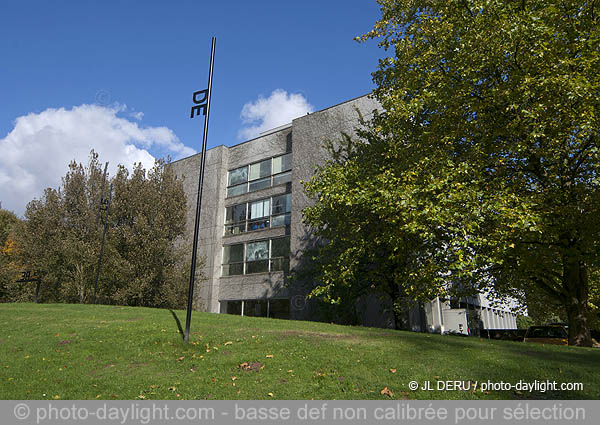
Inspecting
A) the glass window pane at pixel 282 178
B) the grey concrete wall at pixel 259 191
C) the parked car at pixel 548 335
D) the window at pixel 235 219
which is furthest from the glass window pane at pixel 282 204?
the parked car at pixel 548 335

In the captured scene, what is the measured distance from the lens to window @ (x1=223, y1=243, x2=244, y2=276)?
3088 centimetres

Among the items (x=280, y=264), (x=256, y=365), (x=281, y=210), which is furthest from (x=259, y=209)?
(x=256, y=365)

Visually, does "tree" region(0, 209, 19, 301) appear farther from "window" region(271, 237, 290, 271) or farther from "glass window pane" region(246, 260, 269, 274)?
"window" region(271, 237, 290, 271)

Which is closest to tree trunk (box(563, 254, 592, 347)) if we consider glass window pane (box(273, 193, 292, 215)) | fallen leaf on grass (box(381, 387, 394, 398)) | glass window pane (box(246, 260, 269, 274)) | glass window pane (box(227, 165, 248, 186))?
fallen leaf on grass (box(381, 387, 394, 398))

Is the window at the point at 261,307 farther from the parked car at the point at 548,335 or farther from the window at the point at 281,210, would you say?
the parked car at the point at 548,335

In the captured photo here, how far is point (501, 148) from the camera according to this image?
13.4 m

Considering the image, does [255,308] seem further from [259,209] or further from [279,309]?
[259,209]

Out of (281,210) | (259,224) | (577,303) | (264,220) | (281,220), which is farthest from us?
(259,224)

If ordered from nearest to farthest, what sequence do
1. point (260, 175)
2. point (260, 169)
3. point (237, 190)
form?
1. point (260, 175)
2. point (260, 169)
3. point (237, 190)

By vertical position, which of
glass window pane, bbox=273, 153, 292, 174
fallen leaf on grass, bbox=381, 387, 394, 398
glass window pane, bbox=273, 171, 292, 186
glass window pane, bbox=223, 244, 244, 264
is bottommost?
fallen leaf on grass, bbox=381, 387, 394, 398

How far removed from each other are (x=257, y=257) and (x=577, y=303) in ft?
66.3

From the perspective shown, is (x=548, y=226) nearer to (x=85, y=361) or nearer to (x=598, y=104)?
(x=598, y=104)

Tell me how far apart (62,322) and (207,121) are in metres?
8.04

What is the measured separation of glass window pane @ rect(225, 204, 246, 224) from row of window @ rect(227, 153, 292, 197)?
47.4 inches
